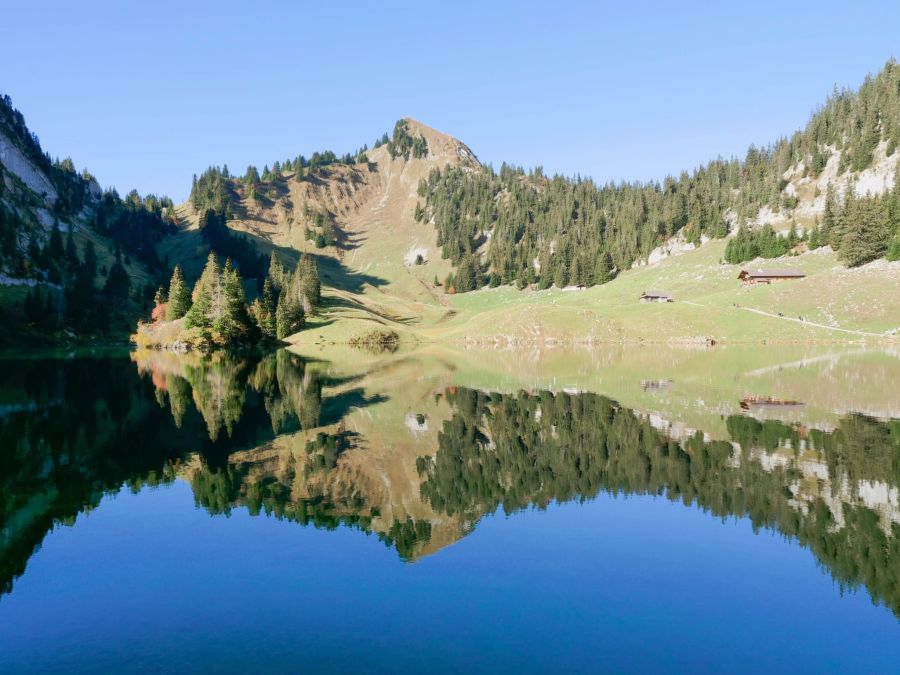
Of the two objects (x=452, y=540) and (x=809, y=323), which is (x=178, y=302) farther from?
(x=809, y=323)

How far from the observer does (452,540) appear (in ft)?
66.5

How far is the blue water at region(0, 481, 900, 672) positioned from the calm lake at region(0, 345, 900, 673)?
0.08 meters

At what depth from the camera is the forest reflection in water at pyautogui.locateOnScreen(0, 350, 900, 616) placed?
68.3 ft

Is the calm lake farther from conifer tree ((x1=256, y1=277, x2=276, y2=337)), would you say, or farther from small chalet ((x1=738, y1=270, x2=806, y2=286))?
small chalet ((x1=738, y1=270, x2=806, y2=286))

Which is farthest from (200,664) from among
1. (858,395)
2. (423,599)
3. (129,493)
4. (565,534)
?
(858,395)

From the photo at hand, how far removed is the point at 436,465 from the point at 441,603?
45.7ft

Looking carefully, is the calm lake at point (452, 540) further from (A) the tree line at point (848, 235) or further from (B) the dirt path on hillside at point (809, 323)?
(A) the tree line at point (848, 235)

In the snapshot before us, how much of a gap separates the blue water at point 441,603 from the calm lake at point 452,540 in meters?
0.08

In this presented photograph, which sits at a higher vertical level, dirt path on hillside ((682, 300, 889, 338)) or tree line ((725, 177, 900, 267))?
tree line ((725, 177, 900, 267))

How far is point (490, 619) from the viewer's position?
14477 millimetres

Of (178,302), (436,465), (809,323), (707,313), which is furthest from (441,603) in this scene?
(178,302)

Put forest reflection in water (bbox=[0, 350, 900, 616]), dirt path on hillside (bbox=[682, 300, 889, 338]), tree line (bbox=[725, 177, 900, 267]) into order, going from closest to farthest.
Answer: forest reflection in water (bbox=[0, 350, 900, 616]) < dirt path on hillside (bbox=[682, 300, 889, 338]) < tree line (bbox=[725, 177, 900, 267])

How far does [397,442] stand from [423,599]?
762 inches

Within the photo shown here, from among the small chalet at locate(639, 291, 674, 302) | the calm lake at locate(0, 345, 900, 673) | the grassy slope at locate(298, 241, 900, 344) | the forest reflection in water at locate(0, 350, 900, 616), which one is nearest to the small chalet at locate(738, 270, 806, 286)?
the grassy slope at locate(298, 241, 900, 344)
